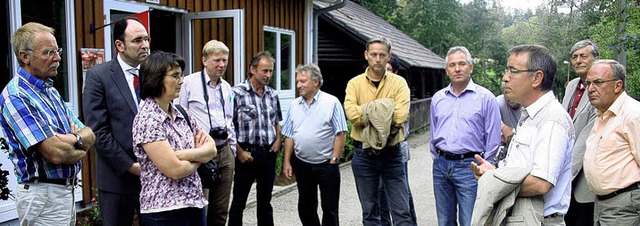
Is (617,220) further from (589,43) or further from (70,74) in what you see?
(70,74)

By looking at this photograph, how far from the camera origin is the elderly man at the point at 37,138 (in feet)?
9.29

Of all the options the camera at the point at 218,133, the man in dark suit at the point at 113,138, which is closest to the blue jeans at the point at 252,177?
the camera at the point at 218,133

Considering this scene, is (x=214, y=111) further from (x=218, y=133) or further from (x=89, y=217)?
(x=89, y=217)

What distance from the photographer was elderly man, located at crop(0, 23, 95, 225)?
2832mm

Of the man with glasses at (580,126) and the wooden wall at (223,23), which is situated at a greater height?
the wooden wall at (223,23)

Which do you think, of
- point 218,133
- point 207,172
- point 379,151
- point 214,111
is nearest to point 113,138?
point 207,172

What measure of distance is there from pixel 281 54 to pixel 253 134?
17.0 feet

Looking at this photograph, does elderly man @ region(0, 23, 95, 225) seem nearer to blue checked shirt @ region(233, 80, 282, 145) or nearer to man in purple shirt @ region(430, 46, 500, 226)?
blue checked shirt @ region(233, 80, 282, 145)

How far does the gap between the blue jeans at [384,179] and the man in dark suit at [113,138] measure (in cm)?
203

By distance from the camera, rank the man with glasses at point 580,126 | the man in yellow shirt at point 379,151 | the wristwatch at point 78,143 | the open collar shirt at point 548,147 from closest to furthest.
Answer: the open collar shirt at point 548,147 < the wristwatch at point 78,143 < the man with glasses at point 580,126 < the man in yellow shirt at point 379,151

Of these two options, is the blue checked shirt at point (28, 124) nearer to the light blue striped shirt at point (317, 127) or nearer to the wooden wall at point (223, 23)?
the light blue striped shirt at point (317, 127)

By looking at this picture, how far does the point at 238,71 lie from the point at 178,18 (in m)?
1.20

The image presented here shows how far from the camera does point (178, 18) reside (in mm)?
7391

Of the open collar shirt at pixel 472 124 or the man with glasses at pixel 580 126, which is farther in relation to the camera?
the open collar shirt at pixel 472 124
